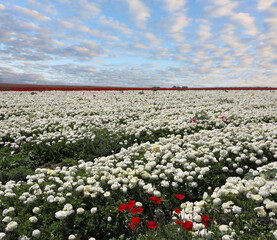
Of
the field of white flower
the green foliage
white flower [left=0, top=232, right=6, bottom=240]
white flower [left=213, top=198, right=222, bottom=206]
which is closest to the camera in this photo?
the green foliage

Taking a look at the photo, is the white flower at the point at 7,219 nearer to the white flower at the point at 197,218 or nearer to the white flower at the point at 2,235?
the white flower at the point at 2,235

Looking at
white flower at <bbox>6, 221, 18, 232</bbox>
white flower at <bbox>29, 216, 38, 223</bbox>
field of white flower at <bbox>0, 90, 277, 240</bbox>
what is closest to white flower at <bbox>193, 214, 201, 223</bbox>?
field of white flower at <bbox>0, 90, 277, 240</bbox>

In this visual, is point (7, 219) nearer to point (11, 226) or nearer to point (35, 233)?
point (11, 226)

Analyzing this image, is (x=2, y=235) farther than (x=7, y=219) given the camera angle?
No

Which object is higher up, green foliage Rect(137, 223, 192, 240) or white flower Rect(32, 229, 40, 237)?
green foliage Rect(137, 223, 192, 240)

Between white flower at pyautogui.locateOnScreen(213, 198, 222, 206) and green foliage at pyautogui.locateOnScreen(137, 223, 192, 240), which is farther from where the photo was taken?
white flower at pyautogui.locateOnScreen(213, 198, 222, 206)

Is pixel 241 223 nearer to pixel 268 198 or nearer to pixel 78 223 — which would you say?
pixel 268 198

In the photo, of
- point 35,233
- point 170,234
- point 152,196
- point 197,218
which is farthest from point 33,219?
point 197,218

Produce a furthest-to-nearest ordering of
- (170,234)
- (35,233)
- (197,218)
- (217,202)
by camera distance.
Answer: (217,202), (197,218), (35,233), (170,234)

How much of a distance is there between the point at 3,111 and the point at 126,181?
1144 cm

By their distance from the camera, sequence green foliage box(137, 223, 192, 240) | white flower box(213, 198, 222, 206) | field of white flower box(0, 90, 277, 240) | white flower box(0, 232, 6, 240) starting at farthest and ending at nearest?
white flower box(213, 198, 222, 206) → field of white flower box(0, 90, 277, 240) → white flower box(0, 232, 6, 240) → green foliage box(137, 223, 192, 240)

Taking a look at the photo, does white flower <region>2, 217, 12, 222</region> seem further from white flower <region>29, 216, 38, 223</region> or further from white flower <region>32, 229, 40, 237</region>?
white flower <region>32, 229, 40, 237</region>

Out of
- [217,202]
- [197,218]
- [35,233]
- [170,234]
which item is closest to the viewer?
[170,234]

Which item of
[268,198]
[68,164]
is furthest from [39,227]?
[268,198]
